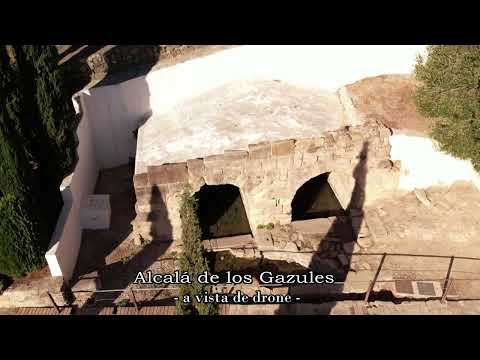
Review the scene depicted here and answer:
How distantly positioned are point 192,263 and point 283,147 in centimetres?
412

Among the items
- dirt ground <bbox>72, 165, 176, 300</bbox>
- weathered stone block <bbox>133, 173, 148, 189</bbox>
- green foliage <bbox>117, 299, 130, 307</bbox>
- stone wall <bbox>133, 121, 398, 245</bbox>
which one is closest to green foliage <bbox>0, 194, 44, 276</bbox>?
dirt ground <bbox>72, 165, 176, 300</bbox>

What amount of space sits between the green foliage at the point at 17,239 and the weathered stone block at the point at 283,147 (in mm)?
6122

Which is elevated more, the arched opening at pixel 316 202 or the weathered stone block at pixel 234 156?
the weathered stone block at pixel 234 156

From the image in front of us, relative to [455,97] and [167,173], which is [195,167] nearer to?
[167,173]

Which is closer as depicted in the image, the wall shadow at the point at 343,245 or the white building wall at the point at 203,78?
the wall shadow at the point at 343,245

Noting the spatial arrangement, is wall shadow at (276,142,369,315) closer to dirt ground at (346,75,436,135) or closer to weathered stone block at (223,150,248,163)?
dirt ground at (346,75,436,135)

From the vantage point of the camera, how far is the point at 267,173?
13.6 m

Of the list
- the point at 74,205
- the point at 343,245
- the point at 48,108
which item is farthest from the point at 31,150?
the point at 343,245

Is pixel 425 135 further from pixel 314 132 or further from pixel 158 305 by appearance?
pixel 158 305

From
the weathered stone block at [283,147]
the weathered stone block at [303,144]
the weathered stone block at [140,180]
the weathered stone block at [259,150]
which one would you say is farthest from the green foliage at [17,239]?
the weathered stone block at [303,144]

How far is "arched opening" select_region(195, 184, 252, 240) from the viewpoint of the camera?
1505cm

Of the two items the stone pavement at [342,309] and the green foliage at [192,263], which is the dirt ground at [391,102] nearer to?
the stone pavement at [342,309]

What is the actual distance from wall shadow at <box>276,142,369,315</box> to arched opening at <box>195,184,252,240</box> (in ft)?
8.17

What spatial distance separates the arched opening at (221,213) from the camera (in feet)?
49.4
